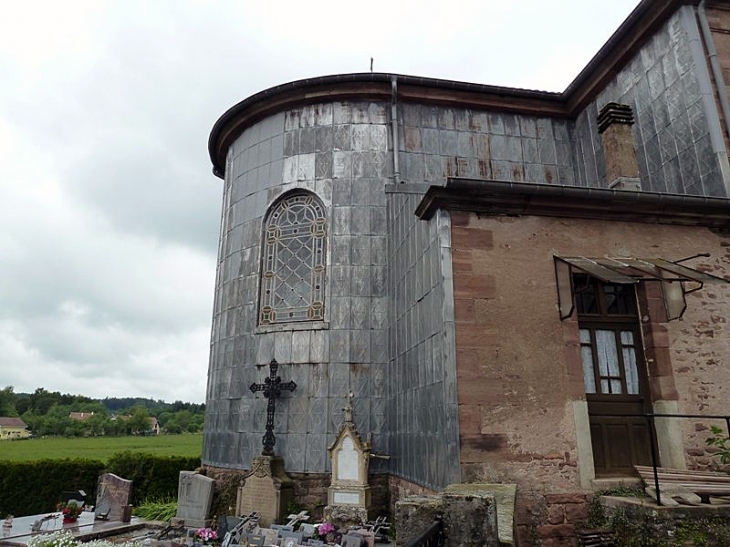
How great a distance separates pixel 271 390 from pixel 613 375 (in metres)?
6.13

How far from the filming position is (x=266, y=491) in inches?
372

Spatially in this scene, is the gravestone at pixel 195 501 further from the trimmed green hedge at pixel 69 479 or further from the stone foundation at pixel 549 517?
the stone foundation at pixel 549 517

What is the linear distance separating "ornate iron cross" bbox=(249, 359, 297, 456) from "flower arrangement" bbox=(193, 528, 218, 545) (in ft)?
5.12

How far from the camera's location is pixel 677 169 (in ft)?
30.4

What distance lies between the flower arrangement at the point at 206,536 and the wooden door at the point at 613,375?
20.8 ft

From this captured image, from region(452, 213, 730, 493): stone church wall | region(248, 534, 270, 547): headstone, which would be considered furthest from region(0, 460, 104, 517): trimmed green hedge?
region(452, 213, 730, 493): stone church wall

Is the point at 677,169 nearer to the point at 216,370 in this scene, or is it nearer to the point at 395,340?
the point at 395,340

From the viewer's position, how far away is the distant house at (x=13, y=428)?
63.8 metres

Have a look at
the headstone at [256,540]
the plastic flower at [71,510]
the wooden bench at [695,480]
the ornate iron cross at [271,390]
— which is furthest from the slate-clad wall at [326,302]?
the wooden bench at [695,480]

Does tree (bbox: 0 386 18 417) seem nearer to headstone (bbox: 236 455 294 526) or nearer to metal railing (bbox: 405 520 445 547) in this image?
headstone (bbox: 236 455 294 526)

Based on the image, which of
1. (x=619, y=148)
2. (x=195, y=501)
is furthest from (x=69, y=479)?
(x=619, y=148)

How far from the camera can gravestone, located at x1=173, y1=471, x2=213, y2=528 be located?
9.95 metres

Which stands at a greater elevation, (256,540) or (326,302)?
(326,302)

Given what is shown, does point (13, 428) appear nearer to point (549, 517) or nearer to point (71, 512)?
point (71, 512)
